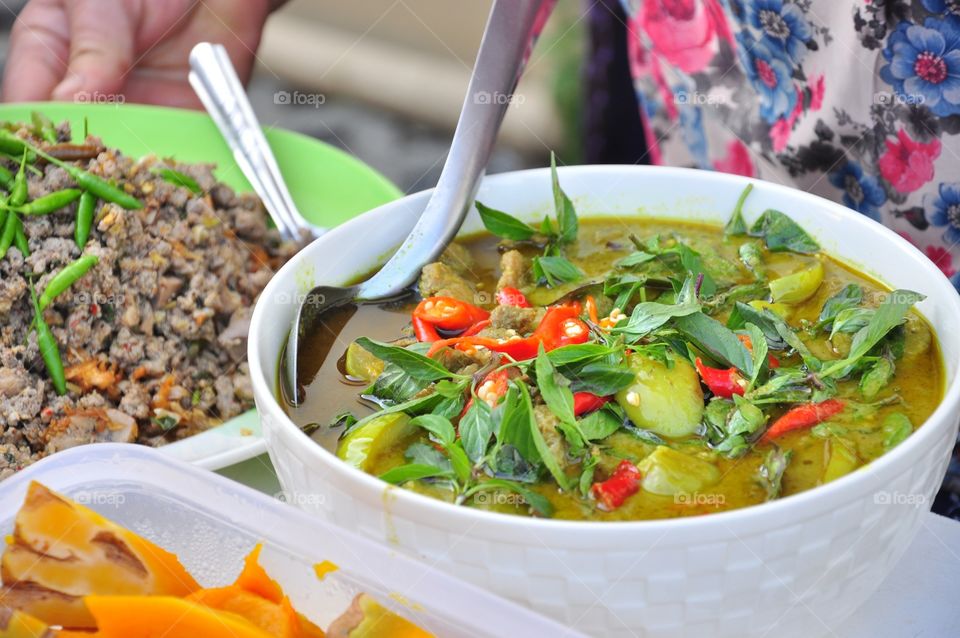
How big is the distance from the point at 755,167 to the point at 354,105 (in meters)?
4.90

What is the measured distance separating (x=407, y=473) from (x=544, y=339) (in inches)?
14.5

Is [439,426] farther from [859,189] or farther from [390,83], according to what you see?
[390,83]

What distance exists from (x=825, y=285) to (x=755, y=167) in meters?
0.80

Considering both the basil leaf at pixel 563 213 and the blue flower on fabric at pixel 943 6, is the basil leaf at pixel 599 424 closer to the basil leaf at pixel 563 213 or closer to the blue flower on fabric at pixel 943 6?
the basil leaf at pixel 563 213

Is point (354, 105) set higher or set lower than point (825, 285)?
lower

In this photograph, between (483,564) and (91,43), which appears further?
(91,43)

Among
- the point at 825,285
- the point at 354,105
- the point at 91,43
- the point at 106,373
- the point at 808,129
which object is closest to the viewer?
the point at 825,285

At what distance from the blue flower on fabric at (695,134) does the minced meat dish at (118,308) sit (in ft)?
3.66

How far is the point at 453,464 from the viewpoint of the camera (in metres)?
1.23

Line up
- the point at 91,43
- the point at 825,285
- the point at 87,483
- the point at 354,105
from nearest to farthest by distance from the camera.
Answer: the point at 87,483 → the point at 825,285 → the point at 91,43 → the point at 354,105

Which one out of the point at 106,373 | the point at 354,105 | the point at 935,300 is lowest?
the point at 354,105

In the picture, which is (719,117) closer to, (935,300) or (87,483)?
(935,300)

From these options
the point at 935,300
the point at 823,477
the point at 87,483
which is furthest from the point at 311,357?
the point at 935,300

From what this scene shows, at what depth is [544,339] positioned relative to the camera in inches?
58.3
